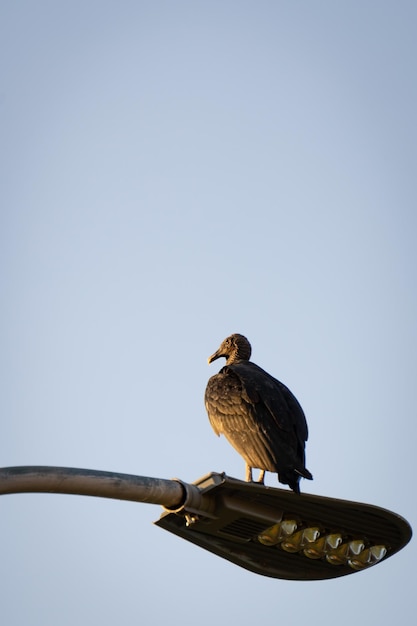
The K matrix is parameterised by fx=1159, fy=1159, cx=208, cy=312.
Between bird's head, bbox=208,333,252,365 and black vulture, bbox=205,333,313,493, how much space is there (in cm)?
130

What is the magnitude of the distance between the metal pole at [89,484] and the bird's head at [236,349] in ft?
15.3

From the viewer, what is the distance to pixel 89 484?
4637mm

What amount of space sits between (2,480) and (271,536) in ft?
7.04

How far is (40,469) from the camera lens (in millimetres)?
4426

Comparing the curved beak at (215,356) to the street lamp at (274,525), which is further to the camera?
the curved beak at (215,356)

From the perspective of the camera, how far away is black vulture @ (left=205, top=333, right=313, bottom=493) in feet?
24.4

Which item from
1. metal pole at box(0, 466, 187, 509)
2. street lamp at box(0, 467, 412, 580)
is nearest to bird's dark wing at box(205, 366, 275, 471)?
street lamp at box(0, 467, 412, 580)

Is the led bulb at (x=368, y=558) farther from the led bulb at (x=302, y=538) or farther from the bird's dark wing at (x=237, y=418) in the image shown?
the bird's dark wing at (x=237, y=418)

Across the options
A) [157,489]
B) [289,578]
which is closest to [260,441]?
[289,578]

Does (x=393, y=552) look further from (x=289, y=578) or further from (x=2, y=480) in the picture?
(x=2, y=480)

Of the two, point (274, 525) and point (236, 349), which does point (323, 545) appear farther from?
point (236, 349)

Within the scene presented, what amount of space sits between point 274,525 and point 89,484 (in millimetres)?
1520

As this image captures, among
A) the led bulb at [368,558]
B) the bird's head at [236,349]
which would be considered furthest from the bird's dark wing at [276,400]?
the led bulb at [368,558]

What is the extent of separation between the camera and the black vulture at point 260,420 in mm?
7426
